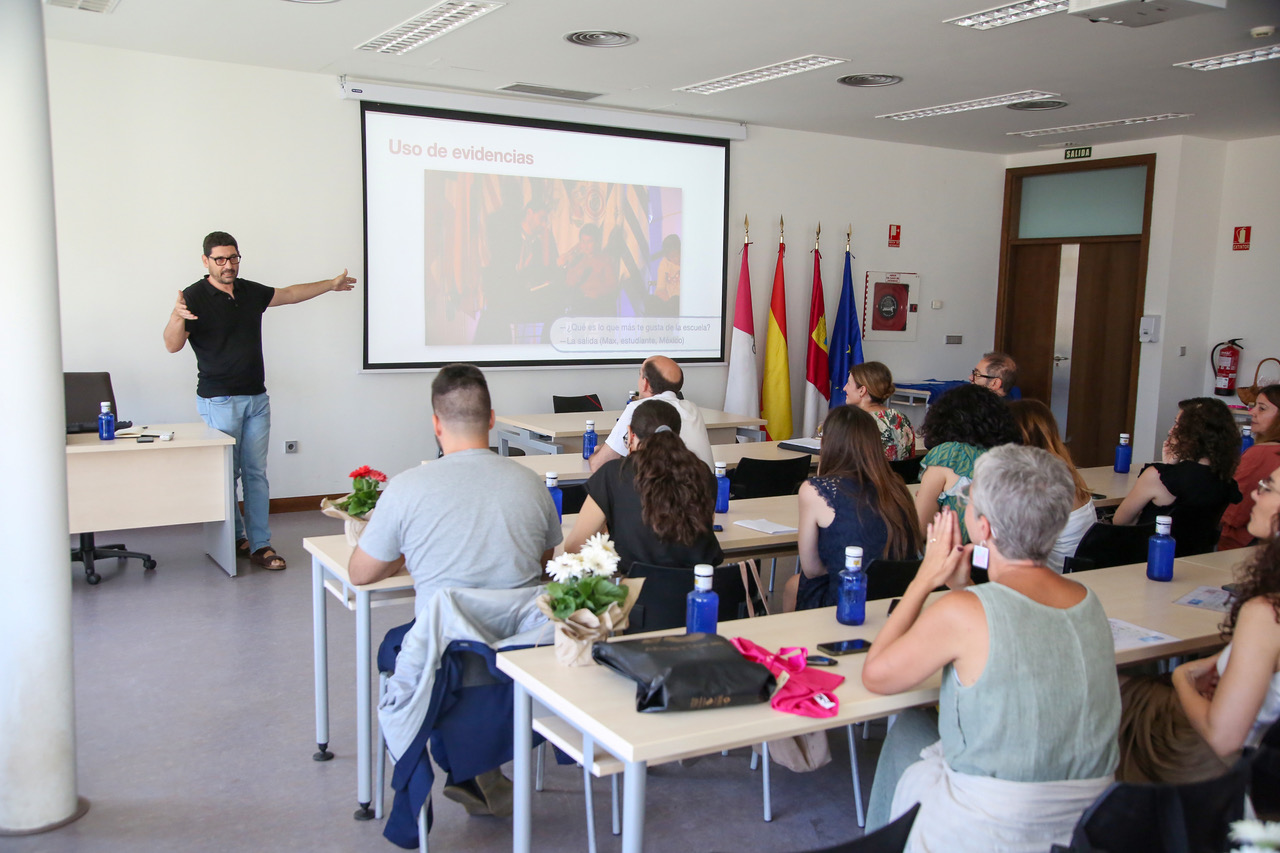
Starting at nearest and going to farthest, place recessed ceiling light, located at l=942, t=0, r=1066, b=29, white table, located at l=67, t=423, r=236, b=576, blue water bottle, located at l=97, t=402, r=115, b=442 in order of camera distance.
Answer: recessed ceiling light, located at l=942, t=0, r=1066, b=29 < white table, located at l=67, t=423, r=236, b=576 < blue water bottle, located at l=97, t=402, r=115, b=442

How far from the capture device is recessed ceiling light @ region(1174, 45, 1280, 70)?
19.1ft

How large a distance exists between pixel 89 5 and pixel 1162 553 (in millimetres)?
5488

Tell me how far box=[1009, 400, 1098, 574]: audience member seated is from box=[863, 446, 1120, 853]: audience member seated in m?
1.89

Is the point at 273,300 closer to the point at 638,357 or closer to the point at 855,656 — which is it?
the point at 638,357

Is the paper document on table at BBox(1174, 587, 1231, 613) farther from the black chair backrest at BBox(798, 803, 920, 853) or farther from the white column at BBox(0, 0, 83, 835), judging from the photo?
the white column at BBox(0, 0, 83, 835)

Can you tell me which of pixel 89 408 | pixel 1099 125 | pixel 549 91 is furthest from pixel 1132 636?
pixel 1099 125

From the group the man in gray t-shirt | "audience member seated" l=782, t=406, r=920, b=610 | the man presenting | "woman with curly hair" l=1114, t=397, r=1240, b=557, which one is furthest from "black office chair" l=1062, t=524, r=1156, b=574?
the man presenting

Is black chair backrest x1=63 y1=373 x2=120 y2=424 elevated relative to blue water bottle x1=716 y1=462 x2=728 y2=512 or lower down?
elevated

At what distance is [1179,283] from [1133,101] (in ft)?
7.27

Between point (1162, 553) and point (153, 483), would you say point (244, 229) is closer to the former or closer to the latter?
point (153, 483)

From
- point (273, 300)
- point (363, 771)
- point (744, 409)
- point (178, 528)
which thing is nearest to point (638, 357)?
point (744, 409)

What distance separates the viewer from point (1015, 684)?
5.99 feet

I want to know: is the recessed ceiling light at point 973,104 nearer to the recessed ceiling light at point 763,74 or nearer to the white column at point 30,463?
the recessed ceiling light at point 763,74

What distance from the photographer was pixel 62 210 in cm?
606
